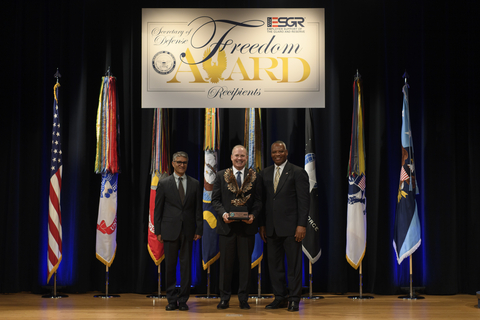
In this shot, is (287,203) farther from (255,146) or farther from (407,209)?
(407,209)

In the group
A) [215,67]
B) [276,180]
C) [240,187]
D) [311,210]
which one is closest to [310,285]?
[311,210]

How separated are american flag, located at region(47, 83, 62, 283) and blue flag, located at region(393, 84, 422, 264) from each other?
3.85m

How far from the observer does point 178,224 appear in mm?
4438

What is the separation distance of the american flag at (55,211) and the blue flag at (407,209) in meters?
3.85

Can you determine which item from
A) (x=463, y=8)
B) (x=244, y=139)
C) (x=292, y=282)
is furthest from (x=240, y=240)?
(x=463, y=8)

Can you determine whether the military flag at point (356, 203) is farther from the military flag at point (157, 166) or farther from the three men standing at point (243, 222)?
the military flag at point (157, 166)

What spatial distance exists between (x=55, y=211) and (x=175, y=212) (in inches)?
64.9

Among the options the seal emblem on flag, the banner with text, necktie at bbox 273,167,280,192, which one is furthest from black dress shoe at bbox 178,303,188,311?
the seal emblem on flag

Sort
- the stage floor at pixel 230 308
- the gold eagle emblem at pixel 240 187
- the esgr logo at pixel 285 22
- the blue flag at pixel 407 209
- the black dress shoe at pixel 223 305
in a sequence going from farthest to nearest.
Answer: the esgr logo at pixel 285 22 < the blue flag at pixel 407 209 < the black dress shoe at pixel 223 305 < the gold eagle emblem at pixel 240 187 < the stage floor at pixel 230 308

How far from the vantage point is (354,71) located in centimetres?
576

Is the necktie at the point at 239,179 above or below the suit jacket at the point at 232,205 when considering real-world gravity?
above

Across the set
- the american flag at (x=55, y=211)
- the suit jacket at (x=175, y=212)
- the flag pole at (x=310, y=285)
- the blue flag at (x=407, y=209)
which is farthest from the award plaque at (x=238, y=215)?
the american flag at (x=55, y=211)

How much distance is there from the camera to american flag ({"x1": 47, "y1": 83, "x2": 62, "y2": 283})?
5191 mm

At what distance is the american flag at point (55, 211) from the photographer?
5.19 m
